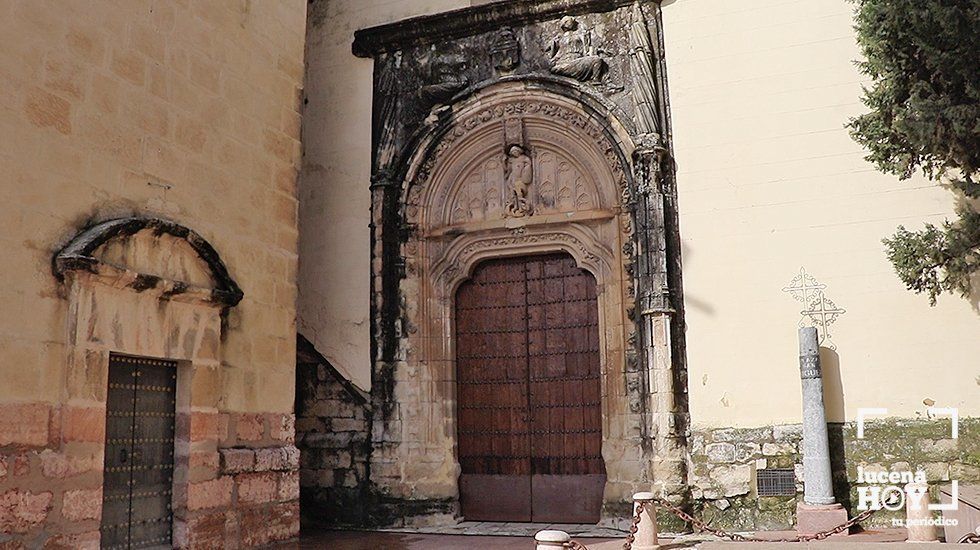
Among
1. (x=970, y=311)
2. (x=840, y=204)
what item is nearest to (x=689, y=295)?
(x=840, y=204)

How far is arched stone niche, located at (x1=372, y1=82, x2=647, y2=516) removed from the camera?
735 cm

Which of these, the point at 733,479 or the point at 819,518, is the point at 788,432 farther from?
the point at 819,518

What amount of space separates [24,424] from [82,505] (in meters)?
0.61

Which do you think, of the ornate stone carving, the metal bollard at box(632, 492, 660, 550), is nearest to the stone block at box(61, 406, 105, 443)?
the metal bollard at box(632, 492, 660, 550)

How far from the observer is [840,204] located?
661 cm

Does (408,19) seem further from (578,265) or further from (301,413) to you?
(301,413)

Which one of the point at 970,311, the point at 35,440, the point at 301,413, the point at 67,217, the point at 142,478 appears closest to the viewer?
the point at 35,440

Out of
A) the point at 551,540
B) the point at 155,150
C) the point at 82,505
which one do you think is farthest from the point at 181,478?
the point at 551,540

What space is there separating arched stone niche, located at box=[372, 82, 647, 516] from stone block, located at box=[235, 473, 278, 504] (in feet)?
4.46

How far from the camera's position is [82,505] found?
492 cm

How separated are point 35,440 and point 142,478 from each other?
98 cm

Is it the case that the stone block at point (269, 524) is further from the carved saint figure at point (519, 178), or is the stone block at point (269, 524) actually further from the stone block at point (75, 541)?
the carved saint figure at point (519, 178)

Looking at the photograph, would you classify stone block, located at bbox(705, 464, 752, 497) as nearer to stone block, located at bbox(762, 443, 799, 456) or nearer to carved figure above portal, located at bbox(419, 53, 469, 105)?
stone block, located at bbox(762, 443, 799, 456)

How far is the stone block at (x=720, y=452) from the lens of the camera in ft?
21.7
